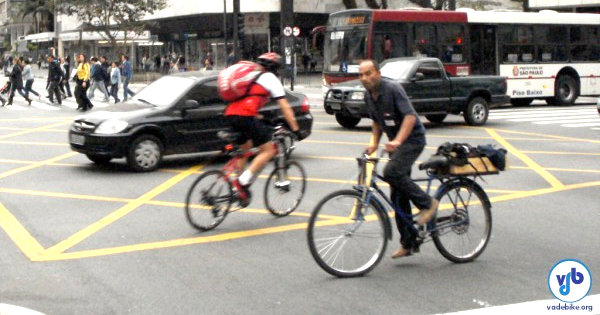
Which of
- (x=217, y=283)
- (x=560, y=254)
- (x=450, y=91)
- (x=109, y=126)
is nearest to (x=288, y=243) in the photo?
Result: (x=217, y=283)

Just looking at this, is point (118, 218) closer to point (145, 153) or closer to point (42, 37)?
point (145, 153)

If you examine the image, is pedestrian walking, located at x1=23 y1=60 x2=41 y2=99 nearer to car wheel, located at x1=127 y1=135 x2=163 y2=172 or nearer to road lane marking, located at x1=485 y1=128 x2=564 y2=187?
road lane marking, located at x1=485 y1=128 x2=564 y2=187

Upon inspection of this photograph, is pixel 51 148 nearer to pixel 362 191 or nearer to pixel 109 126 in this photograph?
pixel 109 126

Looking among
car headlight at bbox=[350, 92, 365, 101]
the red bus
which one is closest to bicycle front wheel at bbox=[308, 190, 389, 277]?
car headlight at bbox=[350, 92, 365, 101]

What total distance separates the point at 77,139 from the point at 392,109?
742cm

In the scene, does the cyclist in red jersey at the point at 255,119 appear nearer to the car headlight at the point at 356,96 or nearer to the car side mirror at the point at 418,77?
the car headlight at the point at 356,96

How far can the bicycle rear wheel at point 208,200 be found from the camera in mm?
8625

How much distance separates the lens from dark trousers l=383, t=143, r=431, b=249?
6.87 meters

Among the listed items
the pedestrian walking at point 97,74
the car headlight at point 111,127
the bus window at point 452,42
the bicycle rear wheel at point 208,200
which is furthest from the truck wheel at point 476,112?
the bicycle rear wheel at point 208,200

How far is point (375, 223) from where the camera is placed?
6.80 metres

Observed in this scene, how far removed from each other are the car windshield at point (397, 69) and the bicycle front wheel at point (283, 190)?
10.3 m

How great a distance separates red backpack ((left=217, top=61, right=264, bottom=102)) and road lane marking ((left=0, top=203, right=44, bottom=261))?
7.75 ft

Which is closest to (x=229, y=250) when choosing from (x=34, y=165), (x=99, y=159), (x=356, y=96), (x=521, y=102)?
(x=99, y=159)

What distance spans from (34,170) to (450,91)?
10.4m
